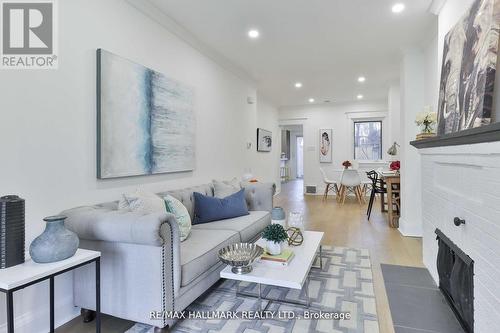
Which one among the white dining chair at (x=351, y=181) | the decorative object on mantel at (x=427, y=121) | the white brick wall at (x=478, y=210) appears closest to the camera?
the white brick wall at (x=478, y=210)

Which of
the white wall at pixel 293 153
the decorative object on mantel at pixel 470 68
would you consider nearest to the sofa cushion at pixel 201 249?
the decorative object on mantel at pixel 470 68

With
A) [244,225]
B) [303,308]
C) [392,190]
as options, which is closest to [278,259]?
[303,308]

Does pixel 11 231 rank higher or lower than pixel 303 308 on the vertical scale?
higher

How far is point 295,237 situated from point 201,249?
859 millimetres

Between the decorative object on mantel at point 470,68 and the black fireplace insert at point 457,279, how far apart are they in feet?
2.79

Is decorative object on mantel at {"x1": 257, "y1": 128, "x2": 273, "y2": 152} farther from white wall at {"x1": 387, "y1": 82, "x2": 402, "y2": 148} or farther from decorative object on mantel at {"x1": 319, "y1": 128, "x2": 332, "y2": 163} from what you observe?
white wall at {"x1": 387, "y1": 82, "x2": 402, "y2": 148}

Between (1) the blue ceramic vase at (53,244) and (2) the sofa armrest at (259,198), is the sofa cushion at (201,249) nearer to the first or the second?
(1) the blue ceramic vase at (53,244)

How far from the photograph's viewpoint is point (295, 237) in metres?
2.51

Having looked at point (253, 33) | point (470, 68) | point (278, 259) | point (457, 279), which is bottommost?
point (457, 279)

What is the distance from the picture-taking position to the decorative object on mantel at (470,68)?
175cm

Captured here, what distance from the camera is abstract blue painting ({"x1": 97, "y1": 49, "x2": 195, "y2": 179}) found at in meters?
2.30

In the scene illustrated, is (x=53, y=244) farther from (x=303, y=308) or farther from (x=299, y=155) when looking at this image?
(x=299, y=155)

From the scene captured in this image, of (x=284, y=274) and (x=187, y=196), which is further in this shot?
(x=187, y=196)

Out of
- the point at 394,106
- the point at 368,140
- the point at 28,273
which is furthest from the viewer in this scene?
the point at 368,140
